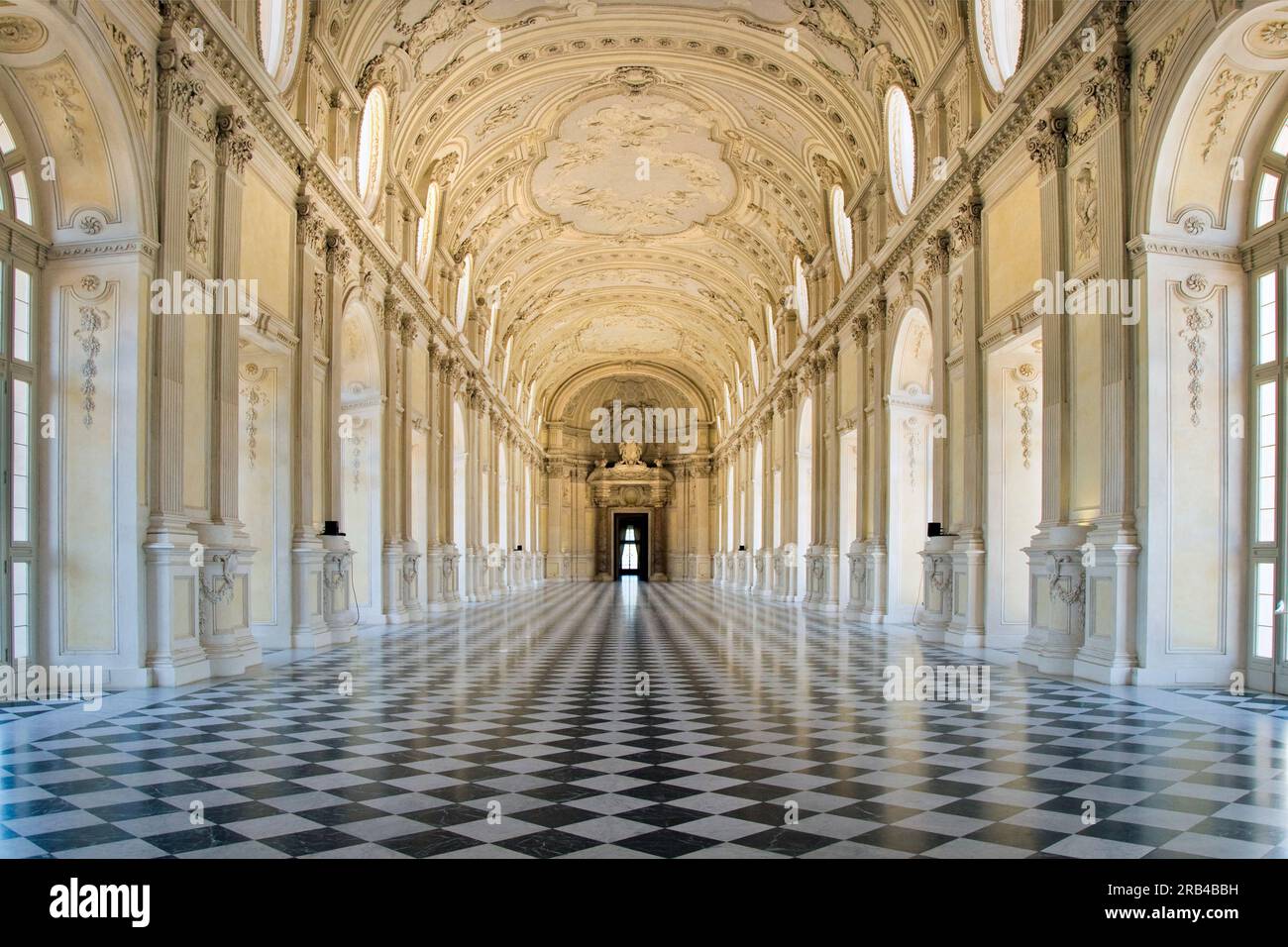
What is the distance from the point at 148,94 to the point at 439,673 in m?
6.44

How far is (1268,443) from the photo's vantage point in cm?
965

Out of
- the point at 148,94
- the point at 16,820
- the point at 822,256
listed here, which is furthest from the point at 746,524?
the point at 16,820

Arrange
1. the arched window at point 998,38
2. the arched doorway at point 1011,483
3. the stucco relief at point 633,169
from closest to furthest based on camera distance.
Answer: the arched window at point 998,38
the arched doorway at point 1011,483
the stucco relief at point 633,169

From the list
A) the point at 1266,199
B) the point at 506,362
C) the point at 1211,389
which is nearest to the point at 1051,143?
the point at 1266,199

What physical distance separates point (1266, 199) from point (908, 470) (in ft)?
31.9

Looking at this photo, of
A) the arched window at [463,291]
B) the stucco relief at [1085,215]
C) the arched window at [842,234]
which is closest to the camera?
the stucco relief at [1085,215]

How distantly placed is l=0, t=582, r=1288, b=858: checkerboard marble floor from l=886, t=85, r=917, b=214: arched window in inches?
422

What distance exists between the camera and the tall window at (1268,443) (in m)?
9.33

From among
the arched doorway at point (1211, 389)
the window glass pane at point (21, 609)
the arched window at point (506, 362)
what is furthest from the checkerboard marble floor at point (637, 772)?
the arched window at point (506, 362)

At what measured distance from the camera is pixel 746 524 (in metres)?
39.8

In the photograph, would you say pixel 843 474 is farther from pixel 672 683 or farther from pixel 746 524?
pixel 746 524

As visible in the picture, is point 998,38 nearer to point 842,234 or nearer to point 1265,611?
point 1265,611

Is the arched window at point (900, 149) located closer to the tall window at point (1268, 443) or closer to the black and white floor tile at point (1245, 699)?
the tall window at point (1268, 443)
